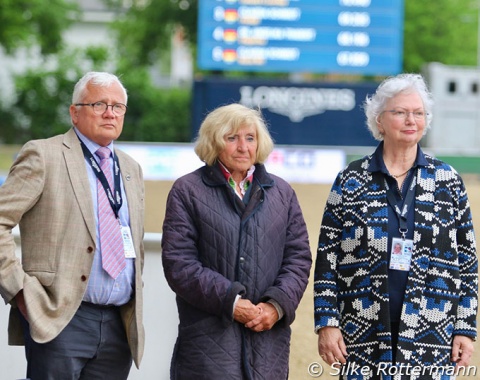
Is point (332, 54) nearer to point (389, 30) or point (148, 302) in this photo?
point (389, 30)

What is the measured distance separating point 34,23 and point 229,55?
9114 millimetres

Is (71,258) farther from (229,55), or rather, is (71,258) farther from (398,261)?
(229,55)

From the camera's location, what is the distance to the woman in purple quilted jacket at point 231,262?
2.84 m

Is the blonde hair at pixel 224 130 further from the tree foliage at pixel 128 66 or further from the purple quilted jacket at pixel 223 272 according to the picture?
the tree foliage at pixel 128 66

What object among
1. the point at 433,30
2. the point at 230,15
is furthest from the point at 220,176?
the point at 433,30

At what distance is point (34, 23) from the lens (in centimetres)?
2080

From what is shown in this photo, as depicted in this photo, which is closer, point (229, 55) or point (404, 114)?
point (404, 114)

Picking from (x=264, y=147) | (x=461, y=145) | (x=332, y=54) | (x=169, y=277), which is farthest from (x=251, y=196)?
(x=461, y=145)

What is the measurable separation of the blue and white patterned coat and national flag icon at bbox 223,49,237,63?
10.2 meters

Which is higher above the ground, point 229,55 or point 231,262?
point 229,55

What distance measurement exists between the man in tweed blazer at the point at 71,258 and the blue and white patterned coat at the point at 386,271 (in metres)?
0.65

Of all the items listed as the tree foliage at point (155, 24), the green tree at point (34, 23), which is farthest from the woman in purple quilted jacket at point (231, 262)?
the tree foliage at point (155, 24)

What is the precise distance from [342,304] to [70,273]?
0.87 m

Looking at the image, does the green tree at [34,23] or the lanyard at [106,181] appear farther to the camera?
the green tree at [34,23]
